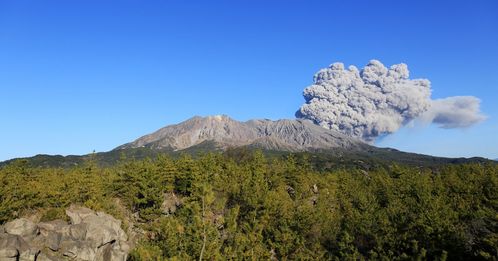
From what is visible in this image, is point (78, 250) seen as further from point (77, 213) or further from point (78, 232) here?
point (77, 213)

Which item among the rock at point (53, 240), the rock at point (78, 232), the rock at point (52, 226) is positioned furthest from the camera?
the rock at point (78, 232)

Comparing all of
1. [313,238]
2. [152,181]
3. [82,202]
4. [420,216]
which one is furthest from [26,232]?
[420,216]

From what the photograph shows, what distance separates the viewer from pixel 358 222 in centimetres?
7100

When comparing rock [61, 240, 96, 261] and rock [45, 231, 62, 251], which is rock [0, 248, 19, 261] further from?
rock [61, 240, 96, 261]

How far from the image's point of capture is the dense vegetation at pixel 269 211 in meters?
54.9

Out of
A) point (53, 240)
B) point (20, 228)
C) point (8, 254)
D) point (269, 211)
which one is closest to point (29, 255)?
point (8, 254)

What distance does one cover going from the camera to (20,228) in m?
51.8

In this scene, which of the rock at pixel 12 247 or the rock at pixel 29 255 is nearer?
the rock at pixel 12 247

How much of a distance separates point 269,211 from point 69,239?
106 feet

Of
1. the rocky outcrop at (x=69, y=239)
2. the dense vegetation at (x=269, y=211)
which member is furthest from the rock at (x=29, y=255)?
the dense vegetation at (x=269, y=211)

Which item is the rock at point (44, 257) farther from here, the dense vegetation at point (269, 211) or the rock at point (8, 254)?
the dense vegetation at point (269, 211)

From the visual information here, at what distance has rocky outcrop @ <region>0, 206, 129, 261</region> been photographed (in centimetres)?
4838

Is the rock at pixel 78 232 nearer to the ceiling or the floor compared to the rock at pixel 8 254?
nearer to the ceiling

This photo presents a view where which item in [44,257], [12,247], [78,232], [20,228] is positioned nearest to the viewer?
[12,247]
